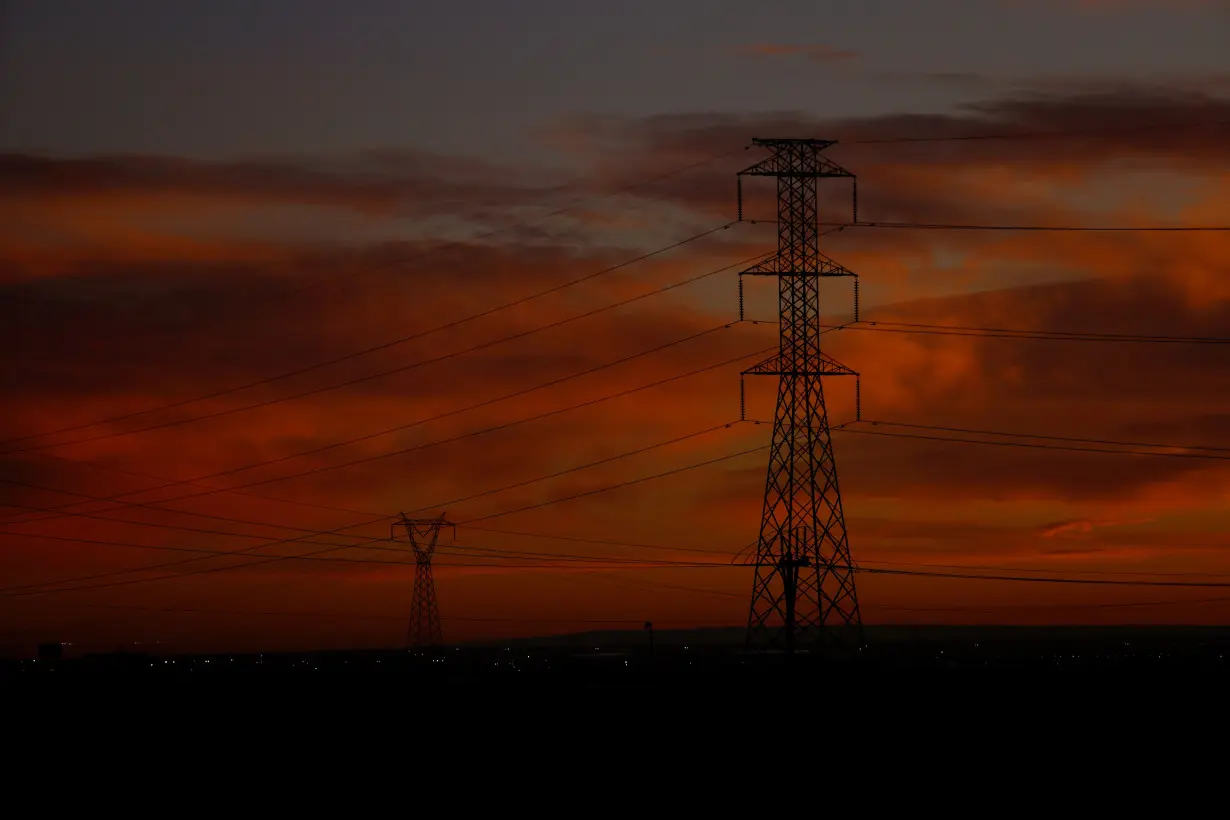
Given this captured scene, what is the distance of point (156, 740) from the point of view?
9581 cm

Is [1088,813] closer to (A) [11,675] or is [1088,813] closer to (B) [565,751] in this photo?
(B) [565,751]

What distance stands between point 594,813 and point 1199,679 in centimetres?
10480

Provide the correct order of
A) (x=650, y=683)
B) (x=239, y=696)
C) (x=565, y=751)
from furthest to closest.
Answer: (x=650, y=683) → (x=239, y=696) → (x=565, y=751)

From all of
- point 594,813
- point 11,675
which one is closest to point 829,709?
point 594,813

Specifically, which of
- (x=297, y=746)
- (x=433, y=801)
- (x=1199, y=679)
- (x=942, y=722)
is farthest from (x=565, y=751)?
(x=1199, y=679)

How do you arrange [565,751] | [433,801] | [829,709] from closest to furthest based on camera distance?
[433,801], [565,751], [829,709]

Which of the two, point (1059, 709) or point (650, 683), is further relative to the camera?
point (650, 683)

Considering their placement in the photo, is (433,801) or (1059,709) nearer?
(433,801)

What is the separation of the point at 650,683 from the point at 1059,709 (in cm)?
4961

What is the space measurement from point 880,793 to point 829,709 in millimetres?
43542

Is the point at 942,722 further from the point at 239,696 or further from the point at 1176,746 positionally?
the point at 239,696

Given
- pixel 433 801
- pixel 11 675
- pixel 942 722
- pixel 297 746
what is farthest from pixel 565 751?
pixel 11 675

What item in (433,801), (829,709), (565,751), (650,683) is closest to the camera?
(433,801)

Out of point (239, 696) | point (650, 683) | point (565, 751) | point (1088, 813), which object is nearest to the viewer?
point (1088, 813)
